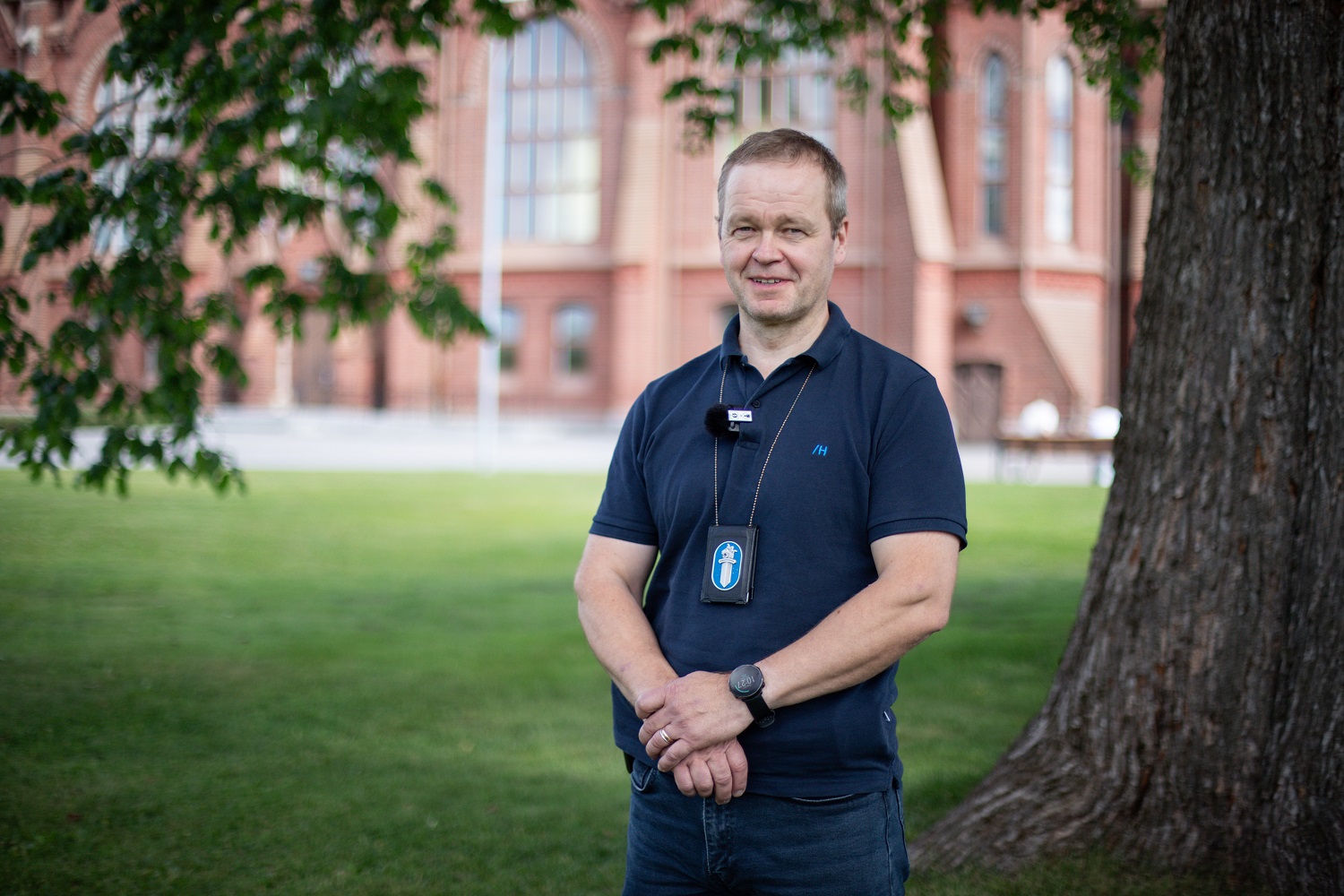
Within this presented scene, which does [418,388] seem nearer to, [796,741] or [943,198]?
[943,198]

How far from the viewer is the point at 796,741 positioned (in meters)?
2.04

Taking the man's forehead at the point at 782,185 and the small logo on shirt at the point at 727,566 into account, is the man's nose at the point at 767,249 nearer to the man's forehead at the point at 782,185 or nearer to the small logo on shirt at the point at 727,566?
the man's forehead at the point at 782,185

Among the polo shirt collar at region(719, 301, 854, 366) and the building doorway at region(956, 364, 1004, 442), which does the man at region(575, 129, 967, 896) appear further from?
the building doorway at region(956, 364, 1004, 442)

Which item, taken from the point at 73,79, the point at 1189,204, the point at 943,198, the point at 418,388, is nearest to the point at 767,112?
the point at 943,198

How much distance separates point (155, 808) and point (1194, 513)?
3.97m

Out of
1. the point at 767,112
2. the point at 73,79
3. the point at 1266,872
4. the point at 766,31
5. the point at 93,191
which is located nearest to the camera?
the point at 1266,872

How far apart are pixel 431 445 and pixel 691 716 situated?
29.1m

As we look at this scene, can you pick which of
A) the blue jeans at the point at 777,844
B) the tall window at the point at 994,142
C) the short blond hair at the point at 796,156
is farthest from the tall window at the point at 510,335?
the blue jeans at the point at 777,844

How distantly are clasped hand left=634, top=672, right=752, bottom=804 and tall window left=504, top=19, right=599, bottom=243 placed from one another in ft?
115

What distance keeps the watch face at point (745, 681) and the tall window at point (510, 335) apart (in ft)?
116

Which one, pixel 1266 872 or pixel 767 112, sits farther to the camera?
pixel 767 112

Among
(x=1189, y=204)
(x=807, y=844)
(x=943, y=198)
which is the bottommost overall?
(x=807, y=844)

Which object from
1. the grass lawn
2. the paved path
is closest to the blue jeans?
the grass lawn

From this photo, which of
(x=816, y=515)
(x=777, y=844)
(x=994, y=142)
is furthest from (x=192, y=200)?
(x=994, y=142)
